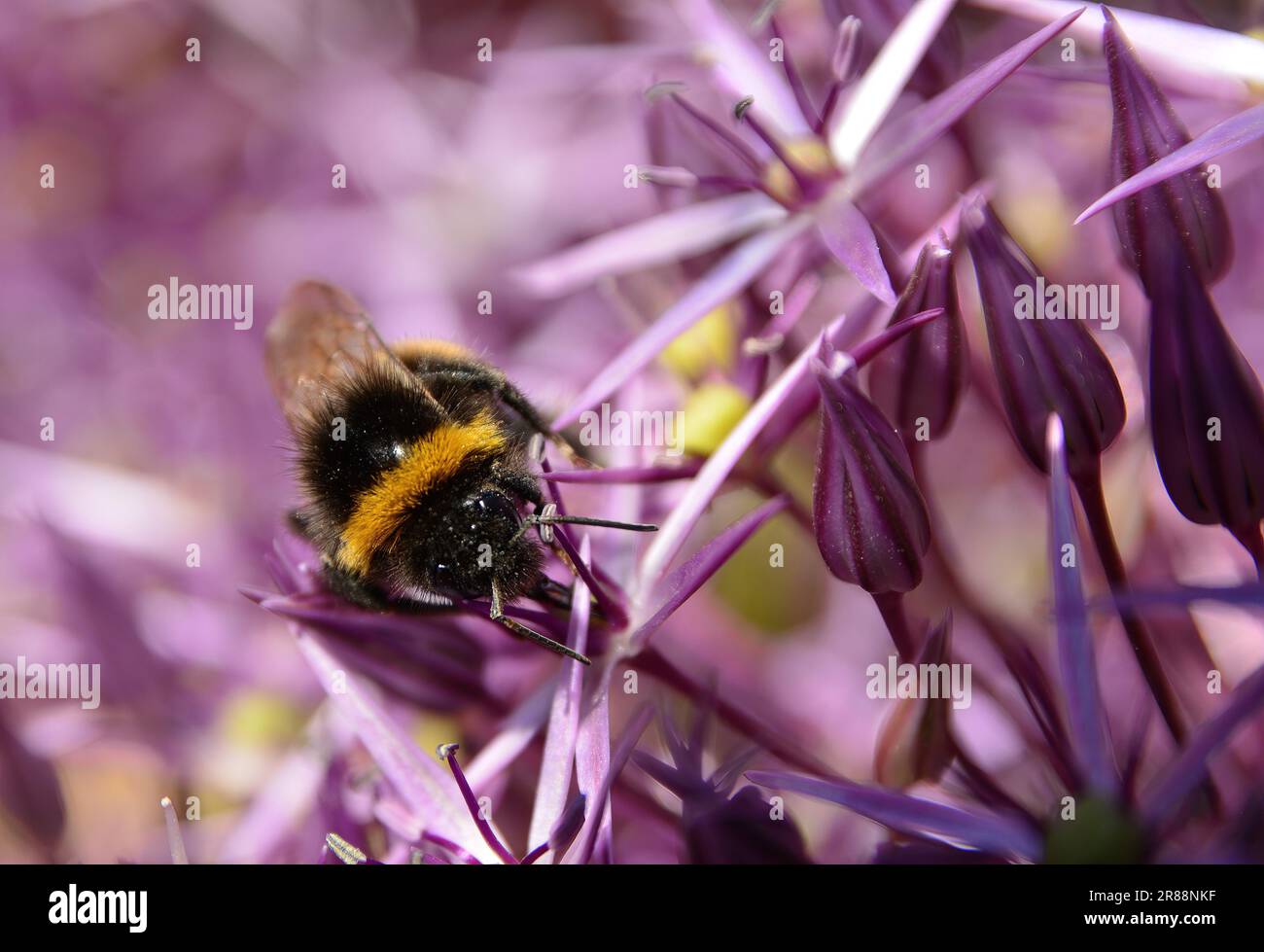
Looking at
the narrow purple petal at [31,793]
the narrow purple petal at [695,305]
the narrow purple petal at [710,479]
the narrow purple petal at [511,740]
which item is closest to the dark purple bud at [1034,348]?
the narrow purple petal at [710,479]

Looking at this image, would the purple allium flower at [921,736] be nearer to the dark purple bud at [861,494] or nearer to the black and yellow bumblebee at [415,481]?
the dark purple bud at [861,494]

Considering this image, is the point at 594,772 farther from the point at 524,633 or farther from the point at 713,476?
the point at 713,476

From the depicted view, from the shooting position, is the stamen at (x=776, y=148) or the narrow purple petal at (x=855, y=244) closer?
the narrow purple petal at (x=855, y=244)

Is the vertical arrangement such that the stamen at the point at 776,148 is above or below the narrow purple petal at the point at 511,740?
above

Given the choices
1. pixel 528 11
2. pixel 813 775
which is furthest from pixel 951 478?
pixel 528 11

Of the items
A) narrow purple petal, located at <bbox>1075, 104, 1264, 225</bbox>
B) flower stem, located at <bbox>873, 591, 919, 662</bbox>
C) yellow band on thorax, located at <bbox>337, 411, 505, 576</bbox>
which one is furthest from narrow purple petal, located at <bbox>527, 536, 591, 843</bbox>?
narrow purple petal, located at <bbox>1075, 104, 1264, 225</bbox>

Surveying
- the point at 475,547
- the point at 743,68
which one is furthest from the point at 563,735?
the point at 743,68
